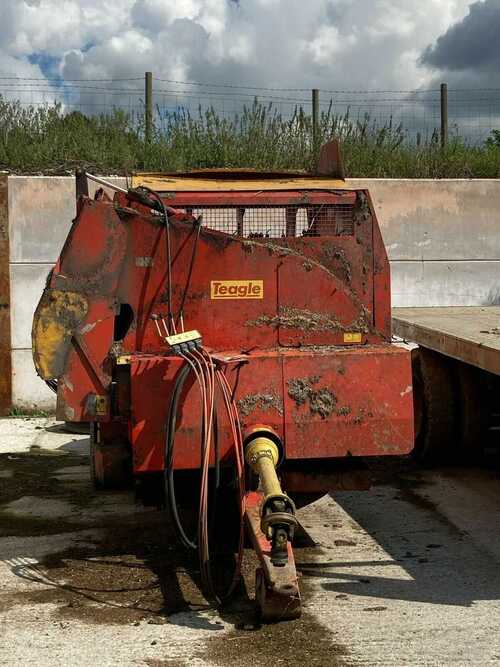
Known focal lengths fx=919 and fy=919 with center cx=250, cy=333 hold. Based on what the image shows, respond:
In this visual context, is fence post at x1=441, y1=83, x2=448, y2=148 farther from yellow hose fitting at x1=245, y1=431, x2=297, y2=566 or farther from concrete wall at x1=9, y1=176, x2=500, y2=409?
yellow hose fitting at x1=245, y1=431, x2=297, y2=566

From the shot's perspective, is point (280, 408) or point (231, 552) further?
point (231, 552)

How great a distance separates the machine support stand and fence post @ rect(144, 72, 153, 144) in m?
9.18

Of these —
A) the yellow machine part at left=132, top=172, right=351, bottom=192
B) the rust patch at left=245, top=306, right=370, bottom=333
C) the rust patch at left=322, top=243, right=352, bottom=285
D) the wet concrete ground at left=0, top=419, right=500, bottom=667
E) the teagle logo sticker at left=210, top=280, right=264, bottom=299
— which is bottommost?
the wet concrete ground at left=0, top=419, right=500, bottom=667

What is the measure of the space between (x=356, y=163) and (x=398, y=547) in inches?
306

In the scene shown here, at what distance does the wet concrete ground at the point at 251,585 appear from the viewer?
3867 mm

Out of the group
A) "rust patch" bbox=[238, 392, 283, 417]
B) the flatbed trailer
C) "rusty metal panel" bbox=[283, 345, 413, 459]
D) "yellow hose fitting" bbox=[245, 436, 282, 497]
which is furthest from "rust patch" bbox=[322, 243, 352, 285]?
the flatbed trailer

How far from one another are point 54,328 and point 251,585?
169cm

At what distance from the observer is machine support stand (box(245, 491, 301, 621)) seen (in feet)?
13.0

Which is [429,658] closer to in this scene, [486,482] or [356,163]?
[486,482]

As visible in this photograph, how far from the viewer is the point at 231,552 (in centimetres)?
523

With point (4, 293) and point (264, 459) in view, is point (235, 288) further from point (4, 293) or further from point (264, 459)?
point (4, 293)

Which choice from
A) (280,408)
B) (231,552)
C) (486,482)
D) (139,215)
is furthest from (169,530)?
(486,482)

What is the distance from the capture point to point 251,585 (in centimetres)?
469

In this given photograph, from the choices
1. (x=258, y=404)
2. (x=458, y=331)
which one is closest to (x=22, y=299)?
(x=458, y=331)
